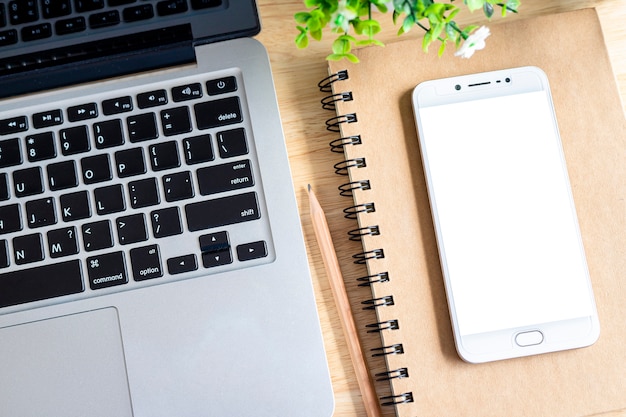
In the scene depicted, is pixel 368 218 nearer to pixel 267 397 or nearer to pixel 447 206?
pixel 447 206

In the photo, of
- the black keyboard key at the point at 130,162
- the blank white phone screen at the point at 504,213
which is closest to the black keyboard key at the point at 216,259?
the black keyboard key at the point at 130,162

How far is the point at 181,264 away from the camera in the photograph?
57cm

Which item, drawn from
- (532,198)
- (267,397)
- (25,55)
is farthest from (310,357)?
(25,55)

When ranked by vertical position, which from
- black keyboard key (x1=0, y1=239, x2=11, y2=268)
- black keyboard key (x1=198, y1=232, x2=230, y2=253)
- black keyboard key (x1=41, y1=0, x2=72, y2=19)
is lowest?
black keyboard key (x1=198, y1=232, x2=230, y2=253)

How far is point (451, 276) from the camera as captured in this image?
582mm

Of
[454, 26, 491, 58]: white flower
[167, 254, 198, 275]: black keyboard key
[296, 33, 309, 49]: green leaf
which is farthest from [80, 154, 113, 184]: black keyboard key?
[454, 26, 491, 58]: white flower

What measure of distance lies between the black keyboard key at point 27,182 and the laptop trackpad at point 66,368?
0.12 metres

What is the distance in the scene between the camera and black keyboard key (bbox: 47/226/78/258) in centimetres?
57

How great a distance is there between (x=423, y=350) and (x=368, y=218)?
14 centimetres

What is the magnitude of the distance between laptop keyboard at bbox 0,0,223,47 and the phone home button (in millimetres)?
441

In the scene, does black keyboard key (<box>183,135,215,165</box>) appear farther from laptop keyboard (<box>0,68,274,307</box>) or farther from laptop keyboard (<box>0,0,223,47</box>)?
laptop keyboard (<box>0,0,223,47</box>)

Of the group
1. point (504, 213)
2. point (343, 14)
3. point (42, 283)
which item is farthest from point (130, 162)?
point (504, 213)

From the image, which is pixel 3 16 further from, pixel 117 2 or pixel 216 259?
pixel 216 259

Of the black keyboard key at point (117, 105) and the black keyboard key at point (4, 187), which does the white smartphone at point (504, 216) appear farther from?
the black keyboard key at point (4, 187)
